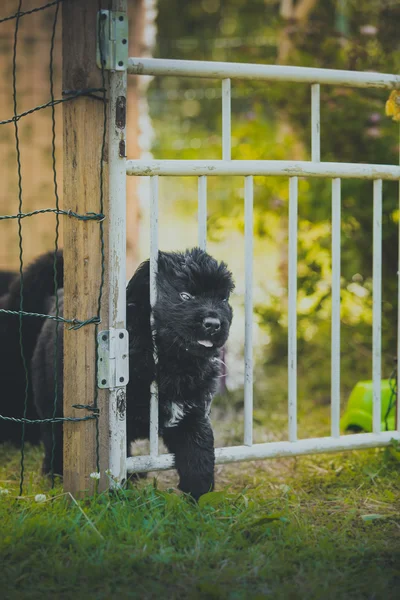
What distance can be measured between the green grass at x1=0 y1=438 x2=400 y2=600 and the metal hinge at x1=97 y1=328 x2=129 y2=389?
0.42m

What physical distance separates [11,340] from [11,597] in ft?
6.43

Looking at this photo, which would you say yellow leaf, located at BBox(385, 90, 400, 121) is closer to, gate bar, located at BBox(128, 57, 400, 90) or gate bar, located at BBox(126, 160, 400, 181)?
gate bar, located at BBox(128, 57, 400, 90)

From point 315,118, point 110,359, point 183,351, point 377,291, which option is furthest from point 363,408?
point 110,359

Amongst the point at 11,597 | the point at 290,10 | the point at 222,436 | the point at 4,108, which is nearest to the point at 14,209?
the point at 4,108

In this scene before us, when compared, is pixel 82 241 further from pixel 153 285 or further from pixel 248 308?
pixel 248 308

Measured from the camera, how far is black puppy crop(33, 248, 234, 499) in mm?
2598

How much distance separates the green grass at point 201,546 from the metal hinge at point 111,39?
62.4 inches

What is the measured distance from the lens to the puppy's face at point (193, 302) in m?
2.57

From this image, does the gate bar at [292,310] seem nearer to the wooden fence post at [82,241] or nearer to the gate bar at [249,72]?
the gate bar at [249,72]

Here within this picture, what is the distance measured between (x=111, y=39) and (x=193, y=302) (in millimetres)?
1020

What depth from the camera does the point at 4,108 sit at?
6543 mm

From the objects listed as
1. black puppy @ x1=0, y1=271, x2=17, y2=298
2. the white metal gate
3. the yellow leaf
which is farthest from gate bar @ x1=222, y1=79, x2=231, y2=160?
black puppy @ x1=0, y1=271, x2=17, y2=298

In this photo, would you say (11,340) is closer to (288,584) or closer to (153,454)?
(153,454)

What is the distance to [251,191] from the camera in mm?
2859
